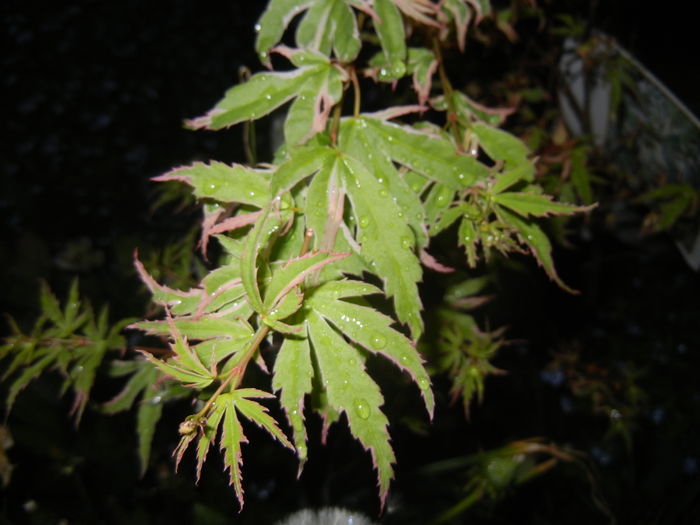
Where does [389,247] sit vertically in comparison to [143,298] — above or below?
above

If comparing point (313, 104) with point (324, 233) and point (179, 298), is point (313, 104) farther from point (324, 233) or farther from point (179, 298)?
point (179, 298)

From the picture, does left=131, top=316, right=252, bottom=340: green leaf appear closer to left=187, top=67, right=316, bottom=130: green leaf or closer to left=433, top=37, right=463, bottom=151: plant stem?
left=187, top=67, right=316, bottom=130: green leaf

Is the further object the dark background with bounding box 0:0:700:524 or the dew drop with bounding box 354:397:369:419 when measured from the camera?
the dark background with bounding box 0:0:700:524

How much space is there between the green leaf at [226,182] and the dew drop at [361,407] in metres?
0.23

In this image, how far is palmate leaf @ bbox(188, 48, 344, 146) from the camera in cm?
56

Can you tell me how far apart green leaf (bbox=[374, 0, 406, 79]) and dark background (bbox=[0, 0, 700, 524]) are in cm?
66

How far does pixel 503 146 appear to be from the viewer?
0.65 m

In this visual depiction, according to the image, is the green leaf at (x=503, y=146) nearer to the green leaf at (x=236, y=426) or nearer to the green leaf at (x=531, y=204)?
the green leaf at (x=531, y=204)

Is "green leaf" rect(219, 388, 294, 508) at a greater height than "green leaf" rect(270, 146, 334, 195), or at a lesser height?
lesser

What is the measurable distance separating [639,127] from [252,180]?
3.61 feet

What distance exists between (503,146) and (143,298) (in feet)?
3.29

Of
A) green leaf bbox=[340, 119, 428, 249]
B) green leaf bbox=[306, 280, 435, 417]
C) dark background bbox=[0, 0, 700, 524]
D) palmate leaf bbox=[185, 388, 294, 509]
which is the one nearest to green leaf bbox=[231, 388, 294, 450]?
palmate leaf bbox=[185, 388, 294, 509]

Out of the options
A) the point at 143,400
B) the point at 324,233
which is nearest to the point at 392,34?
the point at 324,233

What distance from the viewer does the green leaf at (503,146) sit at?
0.65 meters
